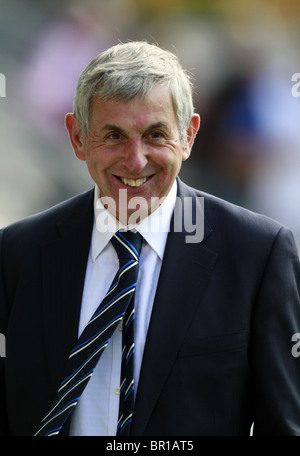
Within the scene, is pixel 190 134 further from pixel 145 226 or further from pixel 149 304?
pixel 149 304

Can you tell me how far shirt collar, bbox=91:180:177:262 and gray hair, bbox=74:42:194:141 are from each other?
18 cm

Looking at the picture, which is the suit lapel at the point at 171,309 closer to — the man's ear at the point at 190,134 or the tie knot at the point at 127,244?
the tie knot at the point at 127,244

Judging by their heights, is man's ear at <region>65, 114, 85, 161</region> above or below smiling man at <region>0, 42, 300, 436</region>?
above

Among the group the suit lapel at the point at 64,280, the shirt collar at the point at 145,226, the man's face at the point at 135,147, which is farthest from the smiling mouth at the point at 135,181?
the suit lapel at the point at 64,280

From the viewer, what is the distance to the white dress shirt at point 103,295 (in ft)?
5.15

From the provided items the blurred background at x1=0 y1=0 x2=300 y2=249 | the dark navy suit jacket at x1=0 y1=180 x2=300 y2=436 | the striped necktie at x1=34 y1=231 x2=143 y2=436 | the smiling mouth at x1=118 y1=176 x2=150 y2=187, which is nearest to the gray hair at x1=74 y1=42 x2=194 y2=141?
the smiling mouth at x1=118 y1=176 x2=150 y2=187

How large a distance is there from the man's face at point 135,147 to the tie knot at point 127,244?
44mm

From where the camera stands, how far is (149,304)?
1.63 metres

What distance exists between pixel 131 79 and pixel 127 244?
39 cm

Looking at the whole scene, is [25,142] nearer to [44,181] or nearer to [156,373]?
[44,181]

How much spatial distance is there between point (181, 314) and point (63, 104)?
3.22 meters

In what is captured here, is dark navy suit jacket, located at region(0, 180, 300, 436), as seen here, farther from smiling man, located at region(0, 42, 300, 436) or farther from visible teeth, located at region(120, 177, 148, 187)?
visible teeth, located at region(120, 177, 148, 187)

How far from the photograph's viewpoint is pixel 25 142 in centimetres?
486

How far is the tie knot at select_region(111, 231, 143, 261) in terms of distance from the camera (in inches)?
64.8
